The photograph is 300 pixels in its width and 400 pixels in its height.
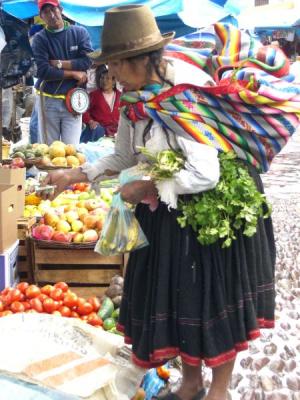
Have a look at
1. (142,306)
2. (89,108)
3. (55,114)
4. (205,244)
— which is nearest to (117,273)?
(142,306)

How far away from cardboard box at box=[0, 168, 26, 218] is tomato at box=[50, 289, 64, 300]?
0.89 metres

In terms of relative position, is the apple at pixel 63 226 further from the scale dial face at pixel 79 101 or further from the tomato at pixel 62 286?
the scale dial face at pixel 79 101

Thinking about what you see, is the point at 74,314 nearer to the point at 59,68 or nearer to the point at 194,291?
the point at 194,291

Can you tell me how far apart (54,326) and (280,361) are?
1534 mm

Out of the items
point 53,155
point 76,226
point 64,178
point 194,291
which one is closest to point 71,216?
point 76,226

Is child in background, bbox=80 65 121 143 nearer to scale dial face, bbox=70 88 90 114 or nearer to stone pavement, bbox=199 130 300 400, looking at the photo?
scale dial face, bbox=70 88 90 114

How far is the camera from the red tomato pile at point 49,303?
3934mm

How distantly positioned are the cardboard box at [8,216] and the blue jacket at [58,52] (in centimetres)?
372

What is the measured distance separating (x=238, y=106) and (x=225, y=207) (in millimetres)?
445

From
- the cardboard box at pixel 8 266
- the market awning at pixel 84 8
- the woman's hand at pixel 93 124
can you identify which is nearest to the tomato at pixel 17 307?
the cardboard box at pixel 8 266

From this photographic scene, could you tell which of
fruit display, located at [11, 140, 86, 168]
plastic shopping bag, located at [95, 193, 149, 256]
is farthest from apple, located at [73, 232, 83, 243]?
fruit display, located at [11, 140, 86, 168]

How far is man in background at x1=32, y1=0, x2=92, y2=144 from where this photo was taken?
25.9 feet

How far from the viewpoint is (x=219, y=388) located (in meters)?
2.93

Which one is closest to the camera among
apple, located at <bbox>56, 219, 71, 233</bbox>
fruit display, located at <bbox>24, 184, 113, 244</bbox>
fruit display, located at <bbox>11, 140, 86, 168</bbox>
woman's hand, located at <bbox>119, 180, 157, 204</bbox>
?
woman's hand, located at <bbox>119, 180, 157, 204</bbox>
